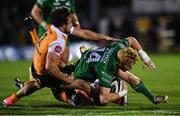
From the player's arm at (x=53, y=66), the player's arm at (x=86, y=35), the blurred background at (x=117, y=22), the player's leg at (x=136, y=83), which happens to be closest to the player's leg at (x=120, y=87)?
the player's leg at (x=136, y=83)

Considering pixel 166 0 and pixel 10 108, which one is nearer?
pixel 10 108

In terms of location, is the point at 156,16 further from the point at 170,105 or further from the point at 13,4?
the point at 170,105

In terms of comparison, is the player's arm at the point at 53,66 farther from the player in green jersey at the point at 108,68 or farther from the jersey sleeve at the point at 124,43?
the jersey sleeve at the point at 124,43

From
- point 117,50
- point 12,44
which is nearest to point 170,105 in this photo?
point 117,50

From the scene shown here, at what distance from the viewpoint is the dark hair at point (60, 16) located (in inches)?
428

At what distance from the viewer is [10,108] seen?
35.5 feet

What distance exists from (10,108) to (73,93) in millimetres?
1108

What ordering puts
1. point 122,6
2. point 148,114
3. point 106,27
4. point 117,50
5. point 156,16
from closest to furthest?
point 148,114
point 117,50
point 106,27
point 156,16
point 122,6

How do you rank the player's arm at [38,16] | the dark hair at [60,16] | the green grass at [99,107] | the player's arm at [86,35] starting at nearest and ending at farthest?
the green grass at [99,107] → the dark hair at [60,16] → the player's arm at [86,35] → the player's arm at [38,16]

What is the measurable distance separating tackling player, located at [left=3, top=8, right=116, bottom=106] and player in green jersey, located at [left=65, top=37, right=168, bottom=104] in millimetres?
241

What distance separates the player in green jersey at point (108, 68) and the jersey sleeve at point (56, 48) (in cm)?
48

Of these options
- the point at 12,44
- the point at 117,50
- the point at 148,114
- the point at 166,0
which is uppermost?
the point at 166,0

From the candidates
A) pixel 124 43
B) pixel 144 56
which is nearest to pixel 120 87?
pixel 144 56

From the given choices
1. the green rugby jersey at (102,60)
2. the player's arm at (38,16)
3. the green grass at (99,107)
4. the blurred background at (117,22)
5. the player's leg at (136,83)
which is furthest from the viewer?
the blurred background at (117,22)
